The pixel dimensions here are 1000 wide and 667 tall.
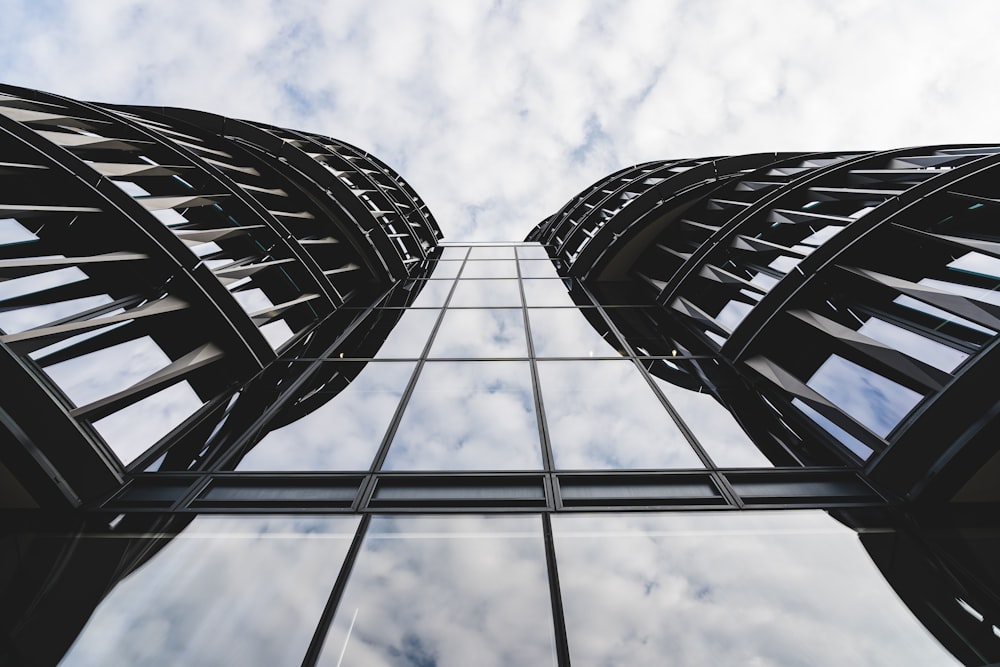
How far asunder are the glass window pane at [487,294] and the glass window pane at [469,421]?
4753 mm

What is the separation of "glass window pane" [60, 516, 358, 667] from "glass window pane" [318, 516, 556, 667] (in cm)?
39

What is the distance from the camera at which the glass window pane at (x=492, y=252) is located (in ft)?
75.6

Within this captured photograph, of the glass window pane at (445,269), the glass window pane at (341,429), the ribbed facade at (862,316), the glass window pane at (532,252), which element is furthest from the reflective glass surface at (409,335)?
the glass window pane at (532,252)

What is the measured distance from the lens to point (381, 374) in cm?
1037

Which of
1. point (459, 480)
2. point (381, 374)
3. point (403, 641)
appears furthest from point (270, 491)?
point (381, 374)

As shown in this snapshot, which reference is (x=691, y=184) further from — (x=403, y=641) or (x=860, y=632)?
(x=403, y=641)

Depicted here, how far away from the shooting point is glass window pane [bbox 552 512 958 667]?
479cm

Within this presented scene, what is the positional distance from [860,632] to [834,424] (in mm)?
3444

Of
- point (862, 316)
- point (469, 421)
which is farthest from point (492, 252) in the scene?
point (862, 316)

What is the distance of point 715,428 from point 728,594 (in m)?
3.36

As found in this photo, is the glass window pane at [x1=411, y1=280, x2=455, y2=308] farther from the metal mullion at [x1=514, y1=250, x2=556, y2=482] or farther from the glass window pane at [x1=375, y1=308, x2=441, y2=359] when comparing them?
the metal mullion at [x1=514, y1=250, x2=556, y2=482]

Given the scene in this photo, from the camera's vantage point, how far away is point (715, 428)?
8281mm

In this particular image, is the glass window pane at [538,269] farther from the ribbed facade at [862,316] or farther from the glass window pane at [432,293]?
the ribbed facade at [862,316]

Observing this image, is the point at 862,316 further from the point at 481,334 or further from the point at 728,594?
the point at 481,334
